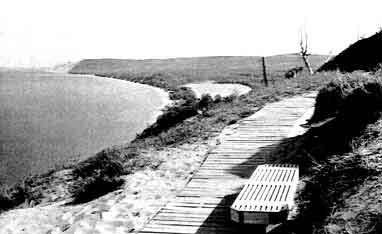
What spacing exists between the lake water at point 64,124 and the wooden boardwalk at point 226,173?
8.90 meters

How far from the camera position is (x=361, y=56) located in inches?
1113

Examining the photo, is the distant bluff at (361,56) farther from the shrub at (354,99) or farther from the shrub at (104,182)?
the shrub at (104,182)

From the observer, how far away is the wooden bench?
7070 millimetres

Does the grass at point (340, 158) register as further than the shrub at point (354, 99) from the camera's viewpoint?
Result: No

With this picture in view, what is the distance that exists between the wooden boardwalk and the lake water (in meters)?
8.90

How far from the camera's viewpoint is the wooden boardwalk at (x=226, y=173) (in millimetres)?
8250

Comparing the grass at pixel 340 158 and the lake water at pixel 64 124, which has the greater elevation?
the grass at pixel 340 158

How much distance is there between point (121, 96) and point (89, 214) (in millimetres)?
42191

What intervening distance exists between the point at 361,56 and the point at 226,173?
19.6m

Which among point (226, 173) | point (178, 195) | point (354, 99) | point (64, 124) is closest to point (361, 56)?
point (64, 124)

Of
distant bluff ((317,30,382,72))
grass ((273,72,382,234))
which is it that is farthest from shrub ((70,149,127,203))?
distant bluff ((317,30,382,72))

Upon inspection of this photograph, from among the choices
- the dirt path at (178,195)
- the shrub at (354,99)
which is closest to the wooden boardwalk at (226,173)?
the dirt path at (178,195)

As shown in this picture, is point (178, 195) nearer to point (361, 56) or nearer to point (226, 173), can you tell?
point (226, 173)

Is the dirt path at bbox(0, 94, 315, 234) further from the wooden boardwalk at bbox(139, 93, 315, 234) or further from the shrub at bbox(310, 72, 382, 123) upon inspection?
the shrub at bbox(310, 72, 382, 123)
